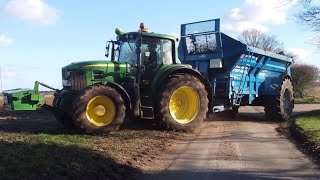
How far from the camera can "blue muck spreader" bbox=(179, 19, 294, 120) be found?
1466 cm

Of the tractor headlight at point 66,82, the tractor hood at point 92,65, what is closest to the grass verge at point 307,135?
the tractor hood at point 92,65

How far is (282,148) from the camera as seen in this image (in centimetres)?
971

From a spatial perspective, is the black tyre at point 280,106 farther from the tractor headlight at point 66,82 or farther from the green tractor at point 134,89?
the tractor headlight at point 66,82

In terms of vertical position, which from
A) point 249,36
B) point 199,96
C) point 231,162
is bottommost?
point 231,162

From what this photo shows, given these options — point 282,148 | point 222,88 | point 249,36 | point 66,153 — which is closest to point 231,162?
point 282,148

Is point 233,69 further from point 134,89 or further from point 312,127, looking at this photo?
point 134,89

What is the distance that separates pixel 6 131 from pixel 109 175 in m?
4.81

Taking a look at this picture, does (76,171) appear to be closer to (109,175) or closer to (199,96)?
(109,175)

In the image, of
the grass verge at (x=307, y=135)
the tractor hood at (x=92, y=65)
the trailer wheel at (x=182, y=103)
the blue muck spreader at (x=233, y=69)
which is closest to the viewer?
the grass verge at (x=307, y=135)

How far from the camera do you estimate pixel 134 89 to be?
1161 centimetres

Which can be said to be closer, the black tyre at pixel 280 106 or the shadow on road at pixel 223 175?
the shadow on road at pixel 223 175

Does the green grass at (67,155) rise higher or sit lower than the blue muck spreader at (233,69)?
lower

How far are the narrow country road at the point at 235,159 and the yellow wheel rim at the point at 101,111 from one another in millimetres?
1866

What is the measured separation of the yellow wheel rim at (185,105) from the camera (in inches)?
491
